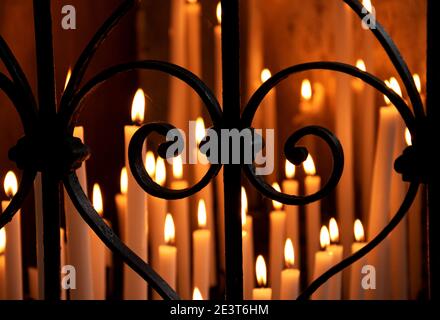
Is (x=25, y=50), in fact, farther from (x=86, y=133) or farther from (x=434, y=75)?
(x=434, y=75)

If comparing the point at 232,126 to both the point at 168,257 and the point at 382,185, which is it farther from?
the point at 382,185

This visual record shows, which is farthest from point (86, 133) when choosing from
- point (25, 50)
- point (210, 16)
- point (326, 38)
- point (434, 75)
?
point (434, 75)

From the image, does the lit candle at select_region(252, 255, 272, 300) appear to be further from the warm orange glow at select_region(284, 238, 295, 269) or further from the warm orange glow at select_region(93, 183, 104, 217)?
the warm orange glow at select_region(93, 183, 104, 217)

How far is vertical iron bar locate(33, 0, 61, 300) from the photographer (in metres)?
0.59

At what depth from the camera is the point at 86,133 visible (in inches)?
62.7

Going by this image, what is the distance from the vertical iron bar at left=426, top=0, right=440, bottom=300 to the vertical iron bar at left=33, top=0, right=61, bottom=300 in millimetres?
274

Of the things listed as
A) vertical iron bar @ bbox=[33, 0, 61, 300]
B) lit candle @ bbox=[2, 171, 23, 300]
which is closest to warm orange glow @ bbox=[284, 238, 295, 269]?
lit candle @ bbox=[2, 171, 23, 300]

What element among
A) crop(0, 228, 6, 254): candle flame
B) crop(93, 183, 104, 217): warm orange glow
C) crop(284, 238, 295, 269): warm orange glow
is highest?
crop(93, 183, 104, 217): warm orange glow

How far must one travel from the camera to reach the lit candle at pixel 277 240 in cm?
120

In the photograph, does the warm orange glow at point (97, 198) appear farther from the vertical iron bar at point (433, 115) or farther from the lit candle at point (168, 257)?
the vertical iron bar at point (433, 115)

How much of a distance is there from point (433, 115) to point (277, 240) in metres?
0.68

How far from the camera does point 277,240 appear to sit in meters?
1.22

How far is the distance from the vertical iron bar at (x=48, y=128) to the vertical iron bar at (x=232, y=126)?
0.13 m
